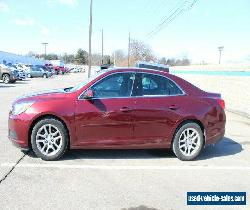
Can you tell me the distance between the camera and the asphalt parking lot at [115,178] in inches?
194

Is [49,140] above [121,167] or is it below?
above

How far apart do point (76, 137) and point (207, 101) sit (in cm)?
253

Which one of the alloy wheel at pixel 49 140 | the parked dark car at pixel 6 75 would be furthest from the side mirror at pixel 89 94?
the parked dark car at pixel 6 75

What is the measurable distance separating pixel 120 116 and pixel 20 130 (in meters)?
1.70

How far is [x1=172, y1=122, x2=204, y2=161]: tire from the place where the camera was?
714 centimetres

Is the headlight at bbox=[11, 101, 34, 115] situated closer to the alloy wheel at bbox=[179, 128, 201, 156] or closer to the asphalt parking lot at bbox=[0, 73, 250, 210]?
the asphalt parking lot at bbox=[0, 73, 250, 210]

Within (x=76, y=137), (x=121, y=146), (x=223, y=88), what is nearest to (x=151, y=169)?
(x=121, y=146)

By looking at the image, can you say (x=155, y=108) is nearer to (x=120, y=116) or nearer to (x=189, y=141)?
(x=120, y=116)

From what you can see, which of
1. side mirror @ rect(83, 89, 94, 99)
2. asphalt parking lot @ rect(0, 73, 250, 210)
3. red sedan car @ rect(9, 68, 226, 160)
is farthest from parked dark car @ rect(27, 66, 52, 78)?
side mirror @ rect(83, 89, 94, 99)

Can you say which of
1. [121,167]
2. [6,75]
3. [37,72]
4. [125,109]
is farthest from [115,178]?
[37,72]

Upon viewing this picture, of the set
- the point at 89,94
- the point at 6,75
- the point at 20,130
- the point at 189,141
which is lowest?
the point at 6,75

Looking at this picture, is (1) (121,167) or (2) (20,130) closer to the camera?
(1) (121,167)

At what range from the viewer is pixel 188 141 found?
7219 mm

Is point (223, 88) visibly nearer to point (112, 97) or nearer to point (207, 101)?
A: point (207, 101)
